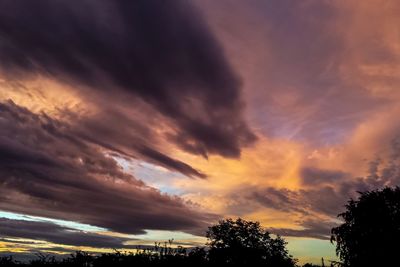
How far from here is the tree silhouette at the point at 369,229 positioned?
55406mm

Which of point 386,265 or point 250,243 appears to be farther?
point 250,243

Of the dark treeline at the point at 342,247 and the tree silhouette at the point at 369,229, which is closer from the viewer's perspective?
the dark treeline at the point at 342,247

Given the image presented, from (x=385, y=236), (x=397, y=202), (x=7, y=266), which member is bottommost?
(x=7, y=266)

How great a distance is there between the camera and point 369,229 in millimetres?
60250

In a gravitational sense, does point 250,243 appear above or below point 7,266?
above

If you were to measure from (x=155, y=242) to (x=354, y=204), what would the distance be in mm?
49017

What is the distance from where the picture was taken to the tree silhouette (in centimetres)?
5541

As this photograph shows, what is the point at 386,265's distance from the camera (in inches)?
1854

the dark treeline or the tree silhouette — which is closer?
the dark treeline

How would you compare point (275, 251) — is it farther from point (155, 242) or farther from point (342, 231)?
point (155, 242)

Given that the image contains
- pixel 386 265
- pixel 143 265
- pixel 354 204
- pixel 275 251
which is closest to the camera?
pixel 143 265

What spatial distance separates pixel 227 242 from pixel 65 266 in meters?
65.3

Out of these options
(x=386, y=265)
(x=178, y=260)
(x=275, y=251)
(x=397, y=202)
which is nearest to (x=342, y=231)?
(x=397, y=202)

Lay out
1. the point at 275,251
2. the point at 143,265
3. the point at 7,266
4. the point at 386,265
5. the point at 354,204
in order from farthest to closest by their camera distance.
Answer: the point at 275,251 < the point at 354,204 < the point at 386,265 < the point at 7,266 < the point at 143,265
